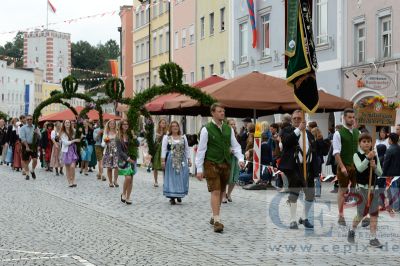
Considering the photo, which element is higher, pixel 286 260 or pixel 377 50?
pixel 377 50

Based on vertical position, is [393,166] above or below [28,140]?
below

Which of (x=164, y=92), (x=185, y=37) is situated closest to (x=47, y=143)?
(x=164, y=92)

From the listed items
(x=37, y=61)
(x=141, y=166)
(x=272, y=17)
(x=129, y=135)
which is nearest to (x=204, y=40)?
(x=272, y=17)

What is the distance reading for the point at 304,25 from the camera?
14.2 metres

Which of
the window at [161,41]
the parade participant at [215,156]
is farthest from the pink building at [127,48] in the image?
the parade participant at [215,156]

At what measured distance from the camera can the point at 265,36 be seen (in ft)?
132

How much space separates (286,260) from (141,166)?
85.8ft

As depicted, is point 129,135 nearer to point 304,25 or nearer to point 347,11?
point 304,25

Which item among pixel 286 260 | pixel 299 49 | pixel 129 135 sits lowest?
pixel 286 260

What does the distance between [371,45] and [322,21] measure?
14.4 ft

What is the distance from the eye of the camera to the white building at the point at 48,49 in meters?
147

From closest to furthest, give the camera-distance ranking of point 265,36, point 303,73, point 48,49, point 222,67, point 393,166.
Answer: point 303,73 < point 393,166 < point 265,36 < point 222,67 < point 48,49

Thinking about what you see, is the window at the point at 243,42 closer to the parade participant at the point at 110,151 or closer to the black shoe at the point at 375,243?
the parade participant at the point at 110,151

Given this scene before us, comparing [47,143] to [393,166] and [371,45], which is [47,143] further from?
[393,166]
